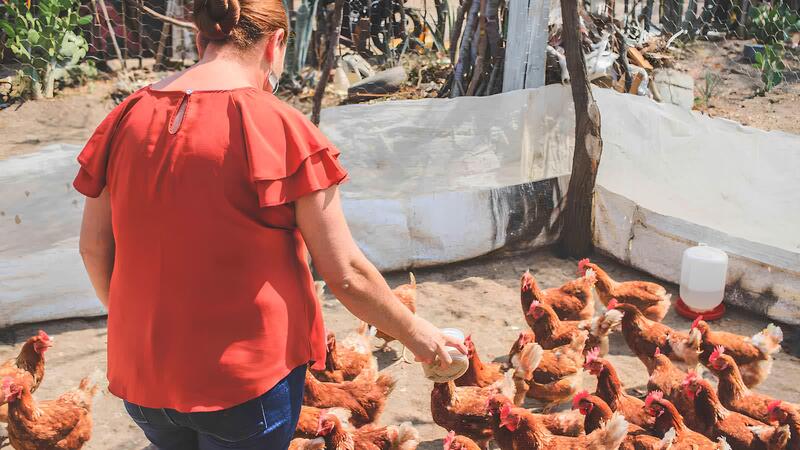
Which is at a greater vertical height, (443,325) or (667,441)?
(667,441)

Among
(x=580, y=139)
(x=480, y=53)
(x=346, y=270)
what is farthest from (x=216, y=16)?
(x=480, y=53)

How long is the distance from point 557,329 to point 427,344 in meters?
2.41

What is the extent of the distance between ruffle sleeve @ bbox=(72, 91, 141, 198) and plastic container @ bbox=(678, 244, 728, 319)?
3.71m

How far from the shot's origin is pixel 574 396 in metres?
3.51

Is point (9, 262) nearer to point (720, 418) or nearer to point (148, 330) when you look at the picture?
point (148, 330)

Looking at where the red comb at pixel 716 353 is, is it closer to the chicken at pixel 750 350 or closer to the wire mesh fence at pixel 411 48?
the chicken at pixel 750 350

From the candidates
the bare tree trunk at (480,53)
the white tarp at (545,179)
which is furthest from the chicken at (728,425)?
the bare tree trunk at (480,53)

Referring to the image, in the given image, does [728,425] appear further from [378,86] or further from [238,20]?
[378,86]

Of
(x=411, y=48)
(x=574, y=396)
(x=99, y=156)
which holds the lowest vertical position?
(x=574, y=396)

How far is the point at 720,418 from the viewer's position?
3.23 meters

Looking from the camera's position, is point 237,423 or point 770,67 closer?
point 237,423

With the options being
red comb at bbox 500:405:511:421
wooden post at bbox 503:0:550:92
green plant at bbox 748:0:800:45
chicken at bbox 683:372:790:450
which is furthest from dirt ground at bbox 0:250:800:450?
green plant at bbox 748:0:800:45

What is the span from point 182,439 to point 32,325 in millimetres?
3161

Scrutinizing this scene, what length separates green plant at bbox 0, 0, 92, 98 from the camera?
7281mm
